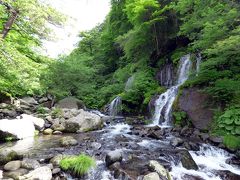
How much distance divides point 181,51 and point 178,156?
34.4 feet

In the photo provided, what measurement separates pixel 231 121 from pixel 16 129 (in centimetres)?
752

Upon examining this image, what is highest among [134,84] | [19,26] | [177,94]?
[19,26]

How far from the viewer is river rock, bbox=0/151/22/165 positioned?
18.0 feet

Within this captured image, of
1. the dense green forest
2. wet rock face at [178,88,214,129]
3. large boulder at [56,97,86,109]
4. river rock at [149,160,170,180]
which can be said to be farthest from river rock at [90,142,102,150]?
large boulder at [56,97,86,109]

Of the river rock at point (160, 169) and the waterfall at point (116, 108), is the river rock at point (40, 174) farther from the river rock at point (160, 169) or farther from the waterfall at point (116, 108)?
the waterfall at point (116, 108)

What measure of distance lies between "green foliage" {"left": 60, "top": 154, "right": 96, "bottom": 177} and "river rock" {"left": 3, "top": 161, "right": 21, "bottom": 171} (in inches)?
39.1

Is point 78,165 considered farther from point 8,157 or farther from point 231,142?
point 231,142

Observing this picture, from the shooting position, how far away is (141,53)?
16953 millimetres

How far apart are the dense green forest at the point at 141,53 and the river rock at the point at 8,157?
216 cm

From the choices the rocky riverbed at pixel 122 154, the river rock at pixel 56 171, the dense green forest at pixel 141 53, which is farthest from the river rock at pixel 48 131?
the river rock at pixel 56 171

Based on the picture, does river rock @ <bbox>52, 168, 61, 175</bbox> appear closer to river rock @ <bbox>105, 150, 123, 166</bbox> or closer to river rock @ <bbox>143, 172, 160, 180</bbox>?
river rock @ <bbox>105, 150, 123, 166</bbox>

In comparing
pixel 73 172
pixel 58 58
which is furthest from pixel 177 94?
pixel 58 58

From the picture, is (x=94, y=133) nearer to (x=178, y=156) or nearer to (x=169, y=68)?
(x=178, y=156)

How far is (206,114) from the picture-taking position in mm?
8875
